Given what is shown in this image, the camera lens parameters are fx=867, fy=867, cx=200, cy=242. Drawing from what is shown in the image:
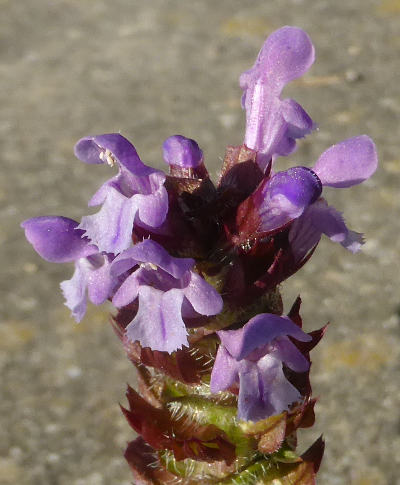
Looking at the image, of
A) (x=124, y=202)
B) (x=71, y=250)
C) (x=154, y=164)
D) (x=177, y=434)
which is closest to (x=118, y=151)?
(x=124, y=202)

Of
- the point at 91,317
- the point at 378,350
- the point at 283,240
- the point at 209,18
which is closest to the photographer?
the point at 283,240

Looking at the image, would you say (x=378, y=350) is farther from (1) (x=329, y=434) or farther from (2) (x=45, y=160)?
(2) (x=45, y=160)

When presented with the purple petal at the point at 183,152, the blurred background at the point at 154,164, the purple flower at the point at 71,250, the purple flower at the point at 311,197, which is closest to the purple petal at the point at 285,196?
the purple flower at the point at 311,197

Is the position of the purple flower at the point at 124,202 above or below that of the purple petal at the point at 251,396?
above

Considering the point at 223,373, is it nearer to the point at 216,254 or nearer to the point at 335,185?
the point at 216,254

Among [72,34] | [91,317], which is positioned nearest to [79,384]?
[91,317]

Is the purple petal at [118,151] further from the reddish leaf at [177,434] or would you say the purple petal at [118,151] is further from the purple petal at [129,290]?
the reddish leaf at [177,434]
